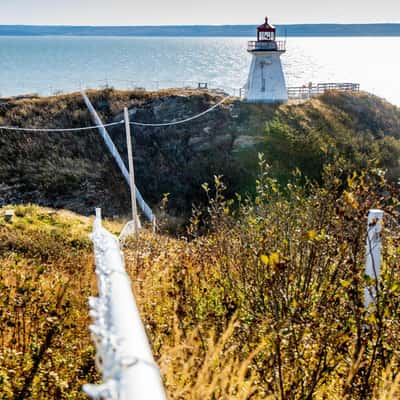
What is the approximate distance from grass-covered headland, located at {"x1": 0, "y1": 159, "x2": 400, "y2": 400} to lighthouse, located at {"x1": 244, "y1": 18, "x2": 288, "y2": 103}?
83.6 feet

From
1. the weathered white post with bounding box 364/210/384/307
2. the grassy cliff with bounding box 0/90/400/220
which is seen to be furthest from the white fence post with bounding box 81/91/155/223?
the weathered white post with bounding box 364/210/384/307

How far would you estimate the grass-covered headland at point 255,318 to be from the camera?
352cm

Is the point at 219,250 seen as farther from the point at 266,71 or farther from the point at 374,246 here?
the point at 266,71

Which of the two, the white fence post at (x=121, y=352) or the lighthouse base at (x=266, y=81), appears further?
the lighthouse base at (x=266, y=81)

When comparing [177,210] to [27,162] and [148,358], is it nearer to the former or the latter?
[27,162]

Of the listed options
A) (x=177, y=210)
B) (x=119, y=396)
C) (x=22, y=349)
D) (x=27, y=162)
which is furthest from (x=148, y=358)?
(x=27, y=162)

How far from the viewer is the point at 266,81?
103 ft

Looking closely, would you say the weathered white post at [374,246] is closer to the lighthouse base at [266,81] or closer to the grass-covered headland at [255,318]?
the grass-covered headland at [255,318]

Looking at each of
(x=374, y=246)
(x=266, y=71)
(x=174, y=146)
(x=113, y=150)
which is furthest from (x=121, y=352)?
(x=266, y=71)

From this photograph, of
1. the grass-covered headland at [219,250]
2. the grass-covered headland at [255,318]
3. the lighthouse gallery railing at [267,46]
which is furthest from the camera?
the lighthouse gallery railing at [267,46]

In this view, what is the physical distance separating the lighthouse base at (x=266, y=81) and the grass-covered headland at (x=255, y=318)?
2539 centimetres

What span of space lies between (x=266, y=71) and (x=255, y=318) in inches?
1134

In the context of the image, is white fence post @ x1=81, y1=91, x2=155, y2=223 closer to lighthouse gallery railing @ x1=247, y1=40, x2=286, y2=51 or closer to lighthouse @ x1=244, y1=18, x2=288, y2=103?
lighthouse @ x1=244, y1=18, x2=288, y2=103

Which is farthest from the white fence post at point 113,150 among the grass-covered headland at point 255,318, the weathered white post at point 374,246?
the weathered white post at point 374,246
